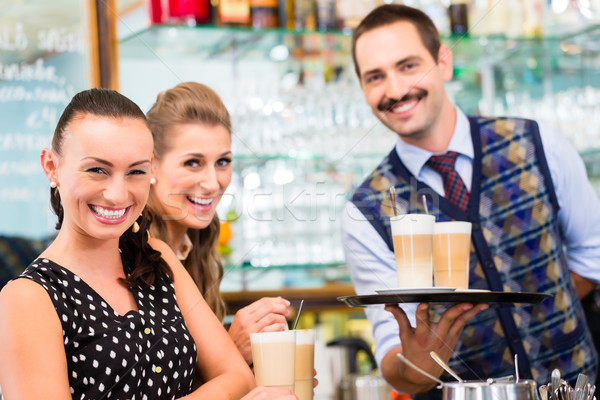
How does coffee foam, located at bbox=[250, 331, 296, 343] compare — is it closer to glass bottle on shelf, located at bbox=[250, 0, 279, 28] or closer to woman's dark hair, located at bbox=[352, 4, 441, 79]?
woman's dark hair, located at bbox=[352, 4, 441, 79]

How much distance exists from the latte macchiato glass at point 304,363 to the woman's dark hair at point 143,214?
0.34 meters

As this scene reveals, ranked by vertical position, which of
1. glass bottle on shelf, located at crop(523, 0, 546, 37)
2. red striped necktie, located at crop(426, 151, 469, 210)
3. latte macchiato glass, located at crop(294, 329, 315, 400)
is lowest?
latte macchiato glass, located at crop(294, 329, 315, 400)

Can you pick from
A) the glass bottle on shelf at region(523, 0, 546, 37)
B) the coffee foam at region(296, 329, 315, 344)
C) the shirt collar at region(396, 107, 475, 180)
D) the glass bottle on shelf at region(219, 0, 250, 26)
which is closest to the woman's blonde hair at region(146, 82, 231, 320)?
the shirt collar at region(396, 107, 475, 180)

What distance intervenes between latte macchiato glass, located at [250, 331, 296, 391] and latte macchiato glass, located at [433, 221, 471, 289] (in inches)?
18.0

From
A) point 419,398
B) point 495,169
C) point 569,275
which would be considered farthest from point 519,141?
point 419,398

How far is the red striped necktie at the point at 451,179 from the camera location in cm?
219

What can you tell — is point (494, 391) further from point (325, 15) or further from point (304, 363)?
point (325, 15)

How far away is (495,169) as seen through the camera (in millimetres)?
2234

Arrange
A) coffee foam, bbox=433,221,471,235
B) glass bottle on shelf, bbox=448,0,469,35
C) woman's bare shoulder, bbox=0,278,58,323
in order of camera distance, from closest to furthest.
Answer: woman's bare shoulder, bbox=0,278,58,323
coffee foam, bbox=433,221,471,235
glass bottle on shelf, bbox=448,0,469,35

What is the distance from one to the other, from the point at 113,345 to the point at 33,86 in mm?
2333

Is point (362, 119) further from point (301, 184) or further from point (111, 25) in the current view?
point (111, 25)

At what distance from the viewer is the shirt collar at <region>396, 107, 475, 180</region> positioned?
2.24 metres

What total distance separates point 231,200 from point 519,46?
165 centimetres

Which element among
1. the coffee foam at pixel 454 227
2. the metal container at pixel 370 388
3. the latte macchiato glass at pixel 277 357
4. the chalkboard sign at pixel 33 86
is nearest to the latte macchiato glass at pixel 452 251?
the coffee foam at pixel 454 227
